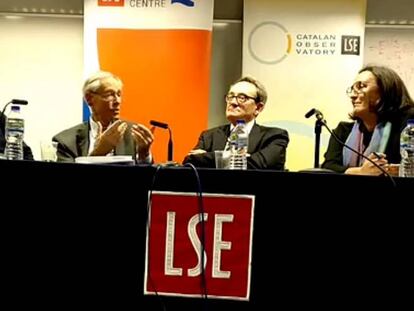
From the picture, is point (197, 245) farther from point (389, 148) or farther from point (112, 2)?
point (112, 2)

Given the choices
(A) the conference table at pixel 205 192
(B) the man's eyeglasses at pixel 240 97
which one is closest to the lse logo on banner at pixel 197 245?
(A) the conference table at pixel 205 192

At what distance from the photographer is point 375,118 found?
8.30ft

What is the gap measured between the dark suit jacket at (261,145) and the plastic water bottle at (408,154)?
27.6 inches

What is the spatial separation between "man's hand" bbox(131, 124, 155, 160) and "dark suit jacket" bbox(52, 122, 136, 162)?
0.44 ft

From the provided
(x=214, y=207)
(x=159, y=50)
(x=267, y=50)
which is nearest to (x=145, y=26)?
(x=159, y=50)

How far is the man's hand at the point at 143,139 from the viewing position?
2377 mm

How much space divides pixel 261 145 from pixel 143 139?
62 centimetres

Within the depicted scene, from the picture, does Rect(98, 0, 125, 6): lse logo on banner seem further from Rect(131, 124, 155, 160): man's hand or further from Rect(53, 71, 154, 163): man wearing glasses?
Rect(131, 124, 155, 160): man's hand

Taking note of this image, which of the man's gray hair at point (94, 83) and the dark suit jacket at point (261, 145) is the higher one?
the man's gray hair at point (94, 83)

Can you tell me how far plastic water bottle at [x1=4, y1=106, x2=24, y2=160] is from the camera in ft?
6.77

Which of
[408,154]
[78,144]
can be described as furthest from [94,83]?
[408,154]

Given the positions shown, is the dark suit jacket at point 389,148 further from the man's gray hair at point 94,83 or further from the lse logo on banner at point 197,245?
the man's gray hair at point 94,83

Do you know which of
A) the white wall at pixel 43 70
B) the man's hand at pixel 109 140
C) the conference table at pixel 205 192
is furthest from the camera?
the white wall at pixel 43 70

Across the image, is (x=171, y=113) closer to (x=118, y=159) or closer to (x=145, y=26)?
(x=145, y=26)
